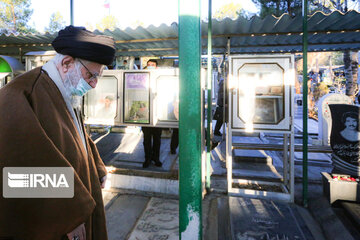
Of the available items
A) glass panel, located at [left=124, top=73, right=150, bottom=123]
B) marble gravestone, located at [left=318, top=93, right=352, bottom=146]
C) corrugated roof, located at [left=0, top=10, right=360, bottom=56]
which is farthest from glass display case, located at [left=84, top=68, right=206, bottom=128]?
marble gravestone, located at [left=318, top=93, right=352, bottom=146]

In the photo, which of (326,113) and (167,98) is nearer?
(167,98)

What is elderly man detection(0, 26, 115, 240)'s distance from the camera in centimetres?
99

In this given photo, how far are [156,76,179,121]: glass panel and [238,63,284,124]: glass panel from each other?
1.38 metres

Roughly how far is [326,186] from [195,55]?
3.52m

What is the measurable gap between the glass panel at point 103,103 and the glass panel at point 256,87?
2808mm

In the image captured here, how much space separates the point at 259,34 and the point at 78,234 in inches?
198

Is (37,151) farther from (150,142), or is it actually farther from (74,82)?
(150,142)

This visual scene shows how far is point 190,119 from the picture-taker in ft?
5.10

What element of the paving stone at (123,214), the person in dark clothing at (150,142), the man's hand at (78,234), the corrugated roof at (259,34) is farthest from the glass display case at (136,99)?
the man's hand at (78,234)

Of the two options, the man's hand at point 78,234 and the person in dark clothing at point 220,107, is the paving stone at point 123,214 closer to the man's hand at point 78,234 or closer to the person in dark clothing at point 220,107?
the man's hand at point 78,234

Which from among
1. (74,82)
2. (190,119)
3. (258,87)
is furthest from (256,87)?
(74,82)

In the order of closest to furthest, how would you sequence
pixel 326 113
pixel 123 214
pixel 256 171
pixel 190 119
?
pixel 190 119 → pixel 123 214 → pixel 256 171 → pixel 326 113

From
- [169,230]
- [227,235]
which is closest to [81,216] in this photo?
[169,230]

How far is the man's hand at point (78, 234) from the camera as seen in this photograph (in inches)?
44.4
